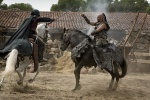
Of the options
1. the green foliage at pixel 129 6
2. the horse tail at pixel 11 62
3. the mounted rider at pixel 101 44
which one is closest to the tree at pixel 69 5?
the green foliage at pixel 129 6

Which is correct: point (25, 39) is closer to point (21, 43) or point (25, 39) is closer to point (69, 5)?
point (21, 43)

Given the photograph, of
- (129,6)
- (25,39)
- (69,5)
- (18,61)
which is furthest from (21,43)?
(69,5)

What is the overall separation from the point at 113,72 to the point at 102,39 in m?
1.21

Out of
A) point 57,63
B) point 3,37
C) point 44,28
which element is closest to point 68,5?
point 3,37

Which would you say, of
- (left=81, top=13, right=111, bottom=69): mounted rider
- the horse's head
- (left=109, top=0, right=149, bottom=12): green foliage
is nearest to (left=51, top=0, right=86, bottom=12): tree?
(left=109, top=0, right=149, bottom=12): green foliage

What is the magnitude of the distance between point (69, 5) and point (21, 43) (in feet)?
146

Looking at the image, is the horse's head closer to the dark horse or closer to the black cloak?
the dark horse

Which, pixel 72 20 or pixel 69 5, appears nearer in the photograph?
pixel 72 20

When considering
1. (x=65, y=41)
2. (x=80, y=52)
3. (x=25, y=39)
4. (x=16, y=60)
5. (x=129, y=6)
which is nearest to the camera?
(x=16, y=60)

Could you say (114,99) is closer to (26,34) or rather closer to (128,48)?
(26,34)

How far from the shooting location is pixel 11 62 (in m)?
7.35

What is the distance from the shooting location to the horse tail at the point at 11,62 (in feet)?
23.4

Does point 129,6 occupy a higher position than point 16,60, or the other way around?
point 129,6

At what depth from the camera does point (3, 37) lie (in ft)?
71.1
